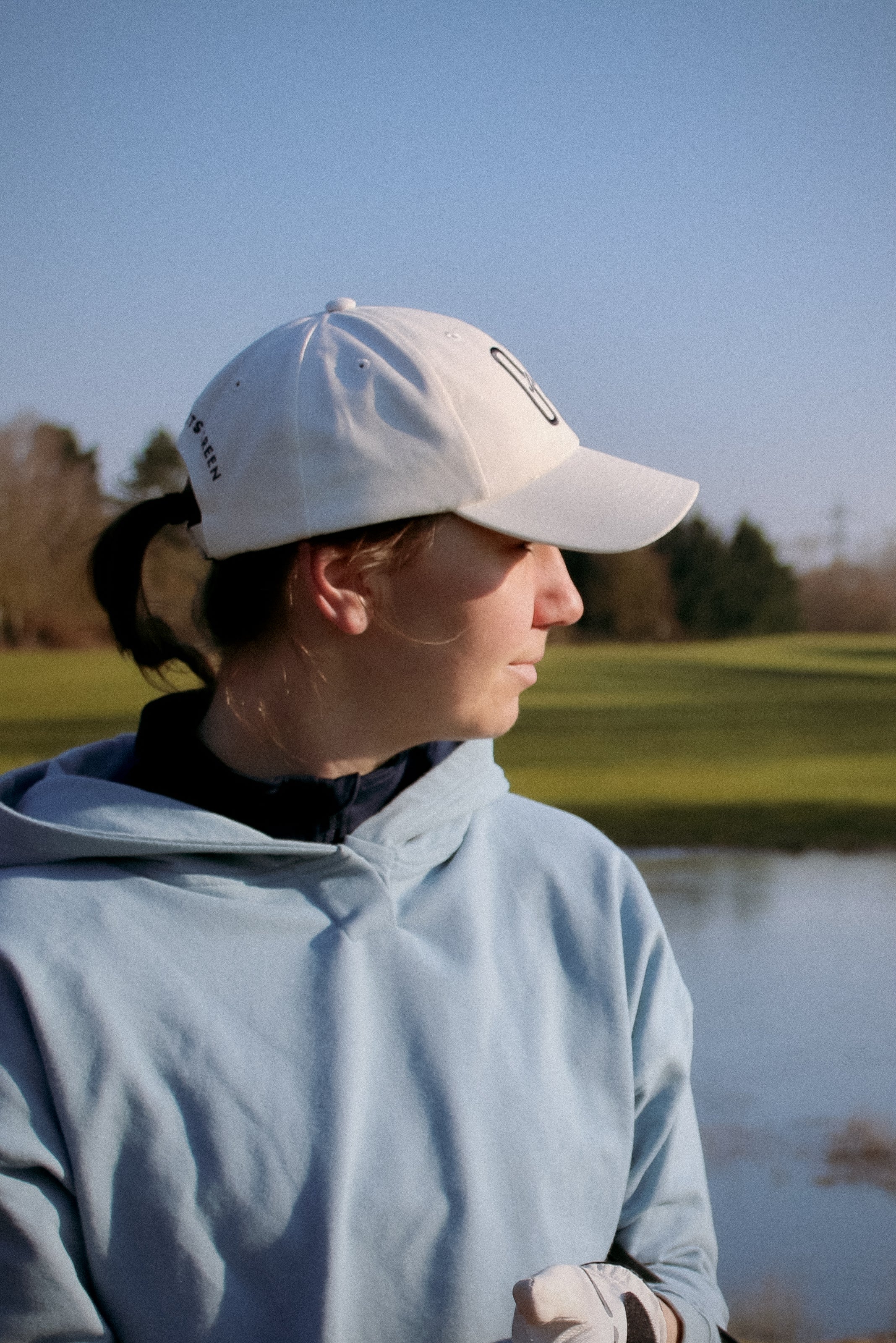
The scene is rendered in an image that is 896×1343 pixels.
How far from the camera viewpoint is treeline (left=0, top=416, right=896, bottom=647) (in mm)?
3420

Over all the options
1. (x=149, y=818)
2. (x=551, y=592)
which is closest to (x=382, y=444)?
(x=551, y=592)

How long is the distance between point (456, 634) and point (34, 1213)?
1.38 feet

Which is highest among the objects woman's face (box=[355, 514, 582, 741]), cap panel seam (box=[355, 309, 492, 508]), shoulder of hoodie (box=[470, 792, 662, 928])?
cap panel seam (box=[355, 309, 492, 508])

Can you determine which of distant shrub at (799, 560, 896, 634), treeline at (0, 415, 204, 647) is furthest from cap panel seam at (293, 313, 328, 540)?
distant shrub at (799, 560, 896, 634)

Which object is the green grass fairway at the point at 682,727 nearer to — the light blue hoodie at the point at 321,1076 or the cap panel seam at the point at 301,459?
the light blue hoodie at the point at 321,1076

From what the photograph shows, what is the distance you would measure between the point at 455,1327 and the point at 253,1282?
0.42ft

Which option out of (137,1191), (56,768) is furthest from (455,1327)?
(56,768)

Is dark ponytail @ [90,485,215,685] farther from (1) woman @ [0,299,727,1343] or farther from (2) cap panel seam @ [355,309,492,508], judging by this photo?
(2) cap panel seam @ [355,309,492,508]

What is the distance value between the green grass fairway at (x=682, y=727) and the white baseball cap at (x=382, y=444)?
2.75m

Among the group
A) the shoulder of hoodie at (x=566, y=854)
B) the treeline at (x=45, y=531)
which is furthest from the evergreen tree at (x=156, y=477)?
the treeline at (x=45, y=531)

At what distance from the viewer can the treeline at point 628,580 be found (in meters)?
3.42

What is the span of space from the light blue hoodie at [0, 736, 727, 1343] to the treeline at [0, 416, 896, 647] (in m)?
2.47

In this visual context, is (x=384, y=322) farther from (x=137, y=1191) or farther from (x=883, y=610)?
(x=883, y=610)

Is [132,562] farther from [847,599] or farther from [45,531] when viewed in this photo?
[847,599]
